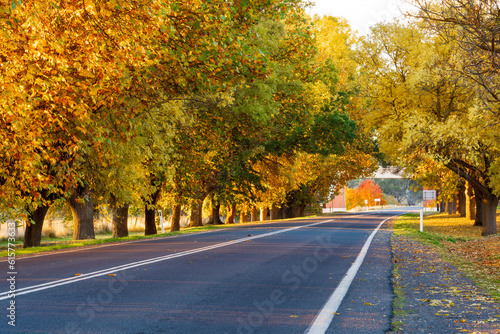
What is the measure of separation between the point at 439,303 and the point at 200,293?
2997 mm

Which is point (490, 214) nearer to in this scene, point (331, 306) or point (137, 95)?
point (137, 95)

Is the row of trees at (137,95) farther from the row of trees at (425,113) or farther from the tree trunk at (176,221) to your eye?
the tree trunk at (176,221)

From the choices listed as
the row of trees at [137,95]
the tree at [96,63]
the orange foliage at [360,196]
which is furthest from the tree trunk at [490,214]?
the orange foliage at [360,196]

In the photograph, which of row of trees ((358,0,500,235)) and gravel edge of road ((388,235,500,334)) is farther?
row of trees ((358,0,500,235))

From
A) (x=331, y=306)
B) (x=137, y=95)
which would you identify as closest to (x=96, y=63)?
(x=137, y=95)

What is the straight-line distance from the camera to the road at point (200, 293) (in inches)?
222

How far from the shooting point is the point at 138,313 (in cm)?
607

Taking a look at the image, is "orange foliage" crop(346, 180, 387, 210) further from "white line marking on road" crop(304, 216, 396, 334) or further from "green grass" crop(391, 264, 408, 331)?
"green grass" crop(391, 264, 408, 331)

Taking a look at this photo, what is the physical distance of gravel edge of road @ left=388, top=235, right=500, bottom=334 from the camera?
579cm

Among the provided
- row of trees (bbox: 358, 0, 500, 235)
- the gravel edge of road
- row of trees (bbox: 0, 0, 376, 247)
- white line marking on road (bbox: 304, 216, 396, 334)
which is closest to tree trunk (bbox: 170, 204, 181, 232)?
row of trees (bbox: 0, 0, 376, 247)

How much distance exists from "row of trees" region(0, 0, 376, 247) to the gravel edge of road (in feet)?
18.2

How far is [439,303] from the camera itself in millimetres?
7012

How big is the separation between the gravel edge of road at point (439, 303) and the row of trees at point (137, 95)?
555 cm

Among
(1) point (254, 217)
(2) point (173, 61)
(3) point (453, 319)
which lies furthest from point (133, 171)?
(1) point (254, 217)
